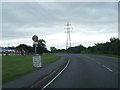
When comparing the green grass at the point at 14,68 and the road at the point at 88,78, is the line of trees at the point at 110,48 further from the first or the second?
the road at the point at 88,78

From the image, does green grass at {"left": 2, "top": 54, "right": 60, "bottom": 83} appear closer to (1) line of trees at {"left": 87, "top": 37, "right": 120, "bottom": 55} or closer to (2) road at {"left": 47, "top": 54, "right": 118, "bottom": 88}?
(2) road at {"left": 47, "top": 54, "right": 118, "bottom": 88}

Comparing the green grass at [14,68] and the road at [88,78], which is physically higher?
the road at [88,78]

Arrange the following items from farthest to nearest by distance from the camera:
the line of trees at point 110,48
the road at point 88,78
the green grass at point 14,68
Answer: the line of trees at point 110,48 → the green grass at point 14,68 → the road at point 88,78

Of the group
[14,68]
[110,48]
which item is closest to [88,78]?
[14,68]

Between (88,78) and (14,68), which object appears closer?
(88,78)

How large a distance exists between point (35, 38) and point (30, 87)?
12.1 metres

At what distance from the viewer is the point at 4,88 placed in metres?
9.92

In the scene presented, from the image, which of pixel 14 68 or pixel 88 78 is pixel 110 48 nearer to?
pixel 14 68

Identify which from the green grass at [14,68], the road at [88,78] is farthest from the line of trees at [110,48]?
the road at [88,78]

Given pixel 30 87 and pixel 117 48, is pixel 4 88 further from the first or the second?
pixel 117 48

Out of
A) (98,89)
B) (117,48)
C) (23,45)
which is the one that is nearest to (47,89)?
(98,89)

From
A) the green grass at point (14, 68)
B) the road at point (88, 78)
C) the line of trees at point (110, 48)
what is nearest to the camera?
the road at point (88, 78)

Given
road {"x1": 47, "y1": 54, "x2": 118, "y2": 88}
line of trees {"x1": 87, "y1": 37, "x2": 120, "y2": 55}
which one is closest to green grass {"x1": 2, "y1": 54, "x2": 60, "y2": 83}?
road {"x1": 47, "y1": 54, "x2": 118, "y2": 88}

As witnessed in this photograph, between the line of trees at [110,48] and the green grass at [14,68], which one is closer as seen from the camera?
the green grass at [14,68]
